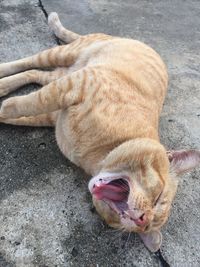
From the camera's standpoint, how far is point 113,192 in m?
2.69

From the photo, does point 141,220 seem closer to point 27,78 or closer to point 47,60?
point 27,78

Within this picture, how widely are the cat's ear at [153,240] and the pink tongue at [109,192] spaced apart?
12.6 inches

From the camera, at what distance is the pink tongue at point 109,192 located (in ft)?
8.69

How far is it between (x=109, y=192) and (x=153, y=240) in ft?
1.49

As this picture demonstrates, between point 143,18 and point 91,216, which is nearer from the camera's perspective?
point 91,216

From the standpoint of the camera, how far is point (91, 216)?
9.96ft

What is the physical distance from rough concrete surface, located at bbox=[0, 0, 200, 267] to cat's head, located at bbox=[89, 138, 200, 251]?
0.19 metres

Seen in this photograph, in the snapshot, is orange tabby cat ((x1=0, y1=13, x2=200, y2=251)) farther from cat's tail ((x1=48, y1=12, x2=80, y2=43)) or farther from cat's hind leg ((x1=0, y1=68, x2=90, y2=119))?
cat's tail ((x1=48, y1=12, x2=80, y2=43))

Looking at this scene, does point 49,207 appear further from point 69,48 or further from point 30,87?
point 69,48

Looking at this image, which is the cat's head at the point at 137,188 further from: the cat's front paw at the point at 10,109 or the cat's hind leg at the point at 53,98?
the cat's front paw at the point at 10,109

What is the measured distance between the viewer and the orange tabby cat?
270 centimetres

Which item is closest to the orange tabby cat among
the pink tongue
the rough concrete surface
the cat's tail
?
the pink tongue

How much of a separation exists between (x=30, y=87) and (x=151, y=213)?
1865mm

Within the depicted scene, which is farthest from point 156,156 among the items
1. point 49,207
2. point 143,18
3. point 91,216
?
point 143,18
